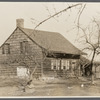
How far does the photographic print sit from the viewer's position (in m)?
2.32

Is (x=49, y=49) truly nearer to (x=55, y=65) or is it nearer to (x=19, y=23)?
(x=55, y=65)

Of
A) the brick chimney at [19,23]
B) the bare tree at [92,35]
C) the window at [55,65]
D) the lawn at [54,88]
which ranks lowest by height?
the lawn at [54,88]

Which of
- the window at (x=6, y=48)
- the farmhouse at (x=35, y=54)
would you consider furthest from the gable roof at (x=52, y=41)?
the window at (x=6, y=48)

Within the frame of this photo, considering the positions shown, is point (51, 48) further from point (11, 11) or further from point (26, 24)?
point (11, 11)

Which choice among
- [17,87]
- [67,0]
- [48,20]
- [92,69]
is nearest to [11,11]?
[48,20]

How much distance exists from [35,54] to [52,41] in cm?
17

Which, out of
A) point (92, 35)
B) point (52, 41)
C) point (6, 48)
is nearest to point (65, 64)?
point (52, 41)

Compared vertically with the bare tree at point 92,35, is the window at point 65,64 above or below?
below

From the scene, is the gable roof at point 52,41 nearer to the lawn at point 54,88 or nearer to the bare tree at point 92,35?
the bare tree at point 92,35

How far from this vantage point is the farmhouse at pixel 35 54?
2.32 meters

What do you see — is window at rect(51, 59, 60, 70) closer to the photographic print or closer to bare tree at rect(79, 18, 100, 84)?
the photographic print

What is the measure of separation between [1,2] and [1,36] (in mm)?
259

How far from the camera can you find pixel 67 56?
7.74 feet

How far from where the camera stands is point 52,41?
7.70 feet
